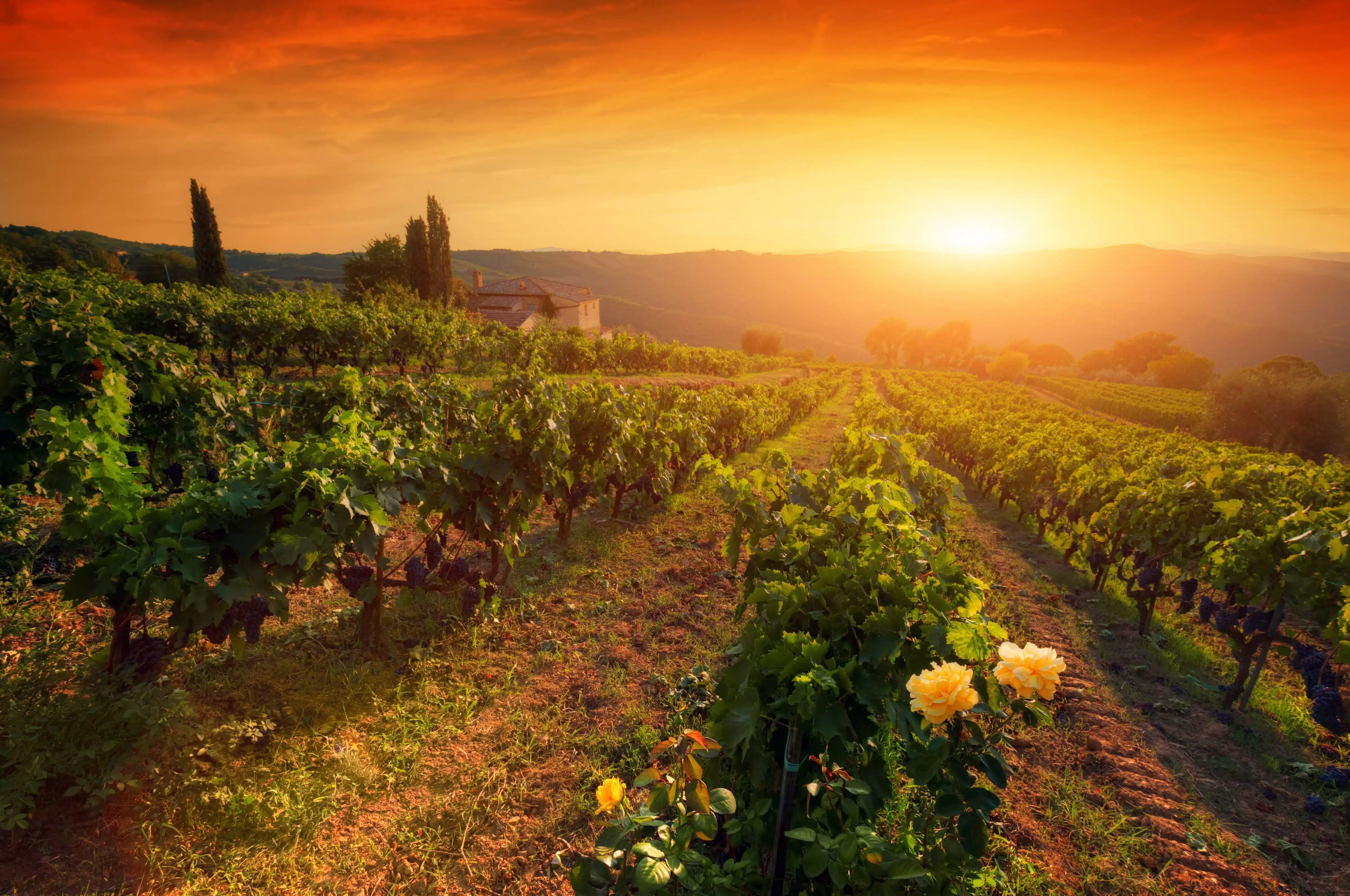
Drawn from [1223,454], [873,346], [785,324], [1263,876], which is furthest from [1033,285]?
[1263,876]

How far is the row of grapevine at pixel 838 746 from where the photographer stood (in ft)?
7.17

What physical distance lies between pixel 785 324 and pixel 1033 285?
3571 inches

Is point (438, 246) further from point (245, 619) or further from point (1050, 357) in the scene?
point (1050, 357)

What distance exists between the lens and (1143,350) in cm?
8688

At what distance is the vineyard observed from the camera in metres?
2.65

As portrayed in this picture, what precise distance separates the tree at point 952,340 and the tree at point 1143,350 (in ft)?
74.5

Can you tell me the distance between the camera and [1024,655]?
202cm

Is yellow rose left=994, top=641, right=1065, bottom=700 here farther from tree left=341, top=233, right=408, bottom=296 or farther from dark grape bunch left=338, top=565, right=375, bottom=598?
tree left=341, top=233, right=408, bottom=296

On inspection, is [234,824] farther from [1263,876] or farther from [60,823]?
[1263,876]

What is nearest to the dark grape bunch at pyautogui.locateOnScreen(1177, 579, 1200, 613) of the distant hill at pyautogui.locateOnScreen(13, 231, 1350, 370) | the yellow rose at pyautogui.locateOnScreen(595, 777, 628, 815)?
the yellow rose at pyautogui.locateOnScreen(595, 777, 628, 815)

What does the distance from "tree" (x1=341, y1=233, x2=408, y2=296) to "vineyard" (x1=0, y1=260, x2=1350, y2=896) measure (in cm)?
4656

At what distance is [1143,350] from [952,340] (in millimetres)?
28239

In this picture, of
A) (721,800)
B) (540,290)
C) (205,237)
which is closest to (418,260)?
(205,237)

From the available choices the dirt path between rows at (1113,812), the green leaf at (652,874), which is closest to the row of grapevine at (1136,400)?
the dirt path between rows at (1113,812)
